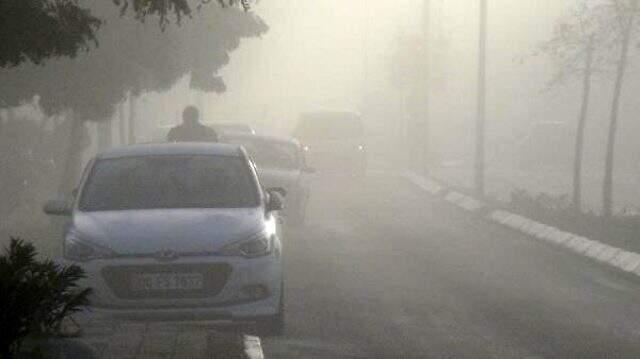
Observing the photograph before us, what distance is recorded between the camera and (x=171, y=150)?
15.9m

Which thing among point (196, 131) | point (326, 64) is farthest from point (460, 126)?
point (196, 131)

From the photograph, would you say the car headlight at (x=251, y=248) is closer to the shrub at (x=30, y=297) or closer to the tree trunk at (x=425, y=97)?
the shrub at (x=30, y=297)

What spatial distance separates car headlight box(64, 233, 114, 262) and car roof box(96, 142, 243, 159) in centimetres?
181

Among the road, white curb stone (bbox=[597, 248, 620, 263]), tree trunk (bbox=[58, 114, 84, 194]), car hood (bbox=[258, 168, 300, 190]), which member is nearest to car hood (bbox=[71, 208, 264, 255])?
the road

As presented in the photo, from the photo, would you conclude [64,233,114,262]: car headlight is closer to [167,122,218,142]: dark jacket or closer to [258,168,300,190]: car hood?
[167,122,218,142]: dark jacket

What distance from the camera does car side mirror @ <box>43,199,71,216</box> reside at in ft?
48.6

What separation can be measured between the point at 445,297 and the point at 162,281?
501cm

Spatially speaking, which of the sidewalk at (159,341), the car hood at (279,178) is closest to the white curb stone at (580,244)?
the car hood at (279,178)

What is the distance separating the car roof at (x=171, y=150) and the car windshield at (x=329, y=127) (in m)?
31.8

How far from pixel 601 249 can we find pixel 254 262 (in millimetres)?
10387

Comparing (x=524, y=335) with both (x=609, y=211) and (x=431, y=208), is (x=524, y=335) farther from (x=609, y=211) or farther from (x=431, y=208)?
(x=431, y=208)

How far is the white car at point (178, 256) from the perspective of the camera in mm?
13695

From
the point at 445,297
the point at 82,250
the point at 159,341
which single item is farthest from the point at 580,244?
the point at 159,341

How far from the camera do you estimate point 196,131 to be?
23.0 metres
